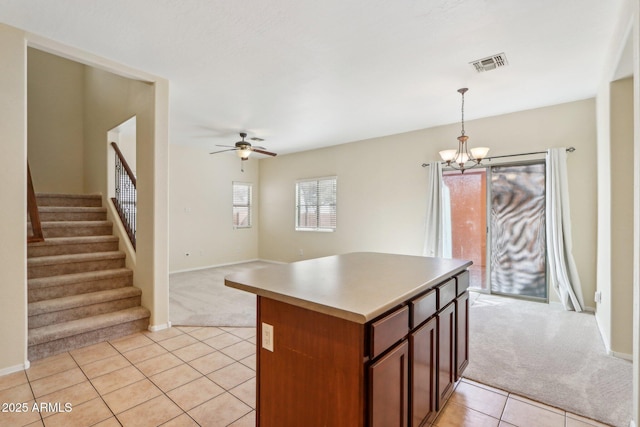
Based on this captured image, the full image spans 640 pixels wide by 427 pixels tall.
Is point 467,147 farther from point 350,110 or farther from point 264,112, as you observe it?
point 264,112

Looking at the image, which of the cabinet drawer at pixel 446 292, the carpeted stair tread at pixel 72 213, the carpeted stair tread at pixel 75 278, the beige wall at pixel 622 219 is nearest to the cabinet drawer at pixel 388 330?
the cabinet drawer at pixel 446 292

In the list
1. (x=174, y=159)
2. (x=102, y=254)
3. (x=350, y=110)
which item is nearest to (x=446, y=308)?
(x=350, y=110)

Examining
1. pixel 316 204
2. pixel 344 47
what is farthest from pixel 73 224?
pixel 316 204

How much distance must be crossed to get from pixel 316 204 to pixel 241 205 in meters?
2.15

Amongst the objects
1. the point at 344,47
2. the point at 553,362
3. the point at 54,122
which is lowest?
the point at 553,362

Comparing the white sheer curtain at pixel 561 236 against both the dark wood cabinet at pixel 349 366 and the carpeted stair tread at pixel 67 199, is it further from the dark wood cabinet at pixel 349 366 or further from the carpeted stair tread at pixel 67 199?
the carpeted stair tread at pixel 67 199

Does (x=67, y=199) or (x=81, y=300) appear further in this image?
(x=67, y=199)

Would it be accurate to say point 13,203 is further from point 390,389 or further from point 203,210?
point 203,210

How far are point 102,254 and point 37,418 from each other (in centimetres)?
222

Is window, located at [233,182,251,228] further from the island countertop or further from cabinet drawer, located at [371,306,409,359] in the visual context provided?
cabinet drawer, located at [371,306,409,359]

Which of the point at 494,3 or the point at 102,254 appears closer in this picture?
the point at 494,3

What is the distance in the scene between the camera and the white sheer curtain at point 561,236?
4.07 m

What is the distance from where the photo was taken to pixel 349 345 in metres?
1.20

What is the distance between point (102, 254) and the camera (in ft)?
12.4
